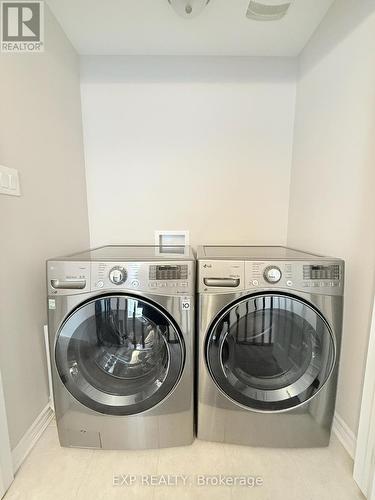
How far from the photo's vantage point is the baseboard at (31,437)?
1.12m

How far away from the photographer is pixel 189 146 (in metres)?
1.77

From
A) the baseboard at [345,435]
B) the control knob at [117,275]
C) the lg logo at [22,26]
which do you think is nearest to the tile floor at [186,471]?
the baseboard at [345,435]

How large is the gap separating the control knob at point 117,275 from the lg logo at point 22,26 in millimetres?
1051

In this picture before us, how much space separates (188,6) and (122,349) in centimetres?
168

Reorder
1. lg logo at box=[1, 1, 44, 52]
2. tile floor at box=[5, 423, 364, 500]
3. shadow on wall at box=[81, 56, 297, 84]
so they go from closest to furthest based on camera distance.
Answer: tile floor at box=[5, 423, 364, 500] → lg logo at box=[1, 1, 44, 52] → shadow on wall at box=[81, 56, 297, 84]

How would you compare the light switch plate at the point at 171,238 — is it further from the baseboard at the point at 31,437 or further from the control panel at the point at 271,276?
the baseboard at the point at 31,437

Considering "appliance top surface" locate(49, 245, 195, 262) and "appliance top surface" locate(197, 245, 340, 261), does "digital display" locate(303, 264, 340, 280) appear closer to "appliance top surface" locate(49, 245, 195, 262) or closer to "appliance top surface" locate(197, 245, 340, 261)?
"appliance top surface" locate(197, 245, 340, 261)

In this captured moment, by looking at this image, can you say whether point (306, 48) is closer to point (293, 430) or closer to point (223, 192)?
point (223, 192)

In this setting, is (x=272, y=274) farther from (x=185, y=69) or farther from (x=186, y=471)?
(x=185, y=69)

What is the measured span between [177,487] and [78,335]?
741 millimetres

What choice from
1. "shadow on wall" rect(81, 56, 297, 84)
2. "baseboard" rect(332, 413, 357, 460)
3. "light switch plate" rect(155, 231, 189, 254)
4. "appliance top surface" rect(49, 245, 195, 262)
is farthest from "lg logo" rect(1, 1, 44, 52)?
"baseboard" rect(332, 413, 357, 460)

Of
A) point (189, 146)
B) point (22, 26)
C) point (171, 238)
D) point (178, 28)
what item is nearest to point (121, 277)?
point (171, 238)

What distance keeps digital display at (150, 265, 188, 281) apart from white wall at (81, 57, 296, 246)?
0.80 meters

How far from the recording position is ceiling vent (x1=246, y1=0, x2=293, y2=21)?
1286 mm
